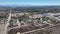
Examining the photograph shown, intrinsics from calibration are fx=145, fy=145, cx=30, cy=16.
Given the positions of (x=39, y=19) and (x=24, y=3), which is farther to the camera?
(x=24, y=3)

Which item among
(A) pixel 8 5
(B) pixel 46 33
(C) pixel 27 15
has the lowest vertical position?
(B) pixel 46 33

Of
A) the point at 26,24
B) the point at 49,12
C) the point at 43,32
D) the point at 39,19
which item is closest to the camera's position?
the point at 43,32

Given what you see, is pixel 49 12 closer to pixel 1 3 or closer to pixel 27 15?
pixel 27 15

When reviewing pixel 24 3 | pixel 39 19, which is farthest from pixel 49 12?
pixel 24 3

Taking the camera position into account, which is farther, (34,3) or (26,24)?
(34,3)

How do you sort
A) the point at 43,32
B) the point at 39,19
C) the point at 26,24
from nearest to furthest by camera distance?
the point at 43,32 → the point at 26,24 → the point at 39,19

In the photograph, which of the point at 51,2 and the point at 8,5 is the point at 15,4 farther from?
the point at 51,2

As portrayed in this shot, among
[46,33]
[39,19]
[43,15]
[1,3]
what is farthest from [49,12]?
[1,3]

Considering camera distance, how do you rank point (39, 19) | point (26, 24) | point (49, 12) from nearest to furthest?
point (26, 24), point (39, 19), point (49, 12)

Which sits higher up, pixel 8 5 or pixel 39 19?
pixel 8 5
